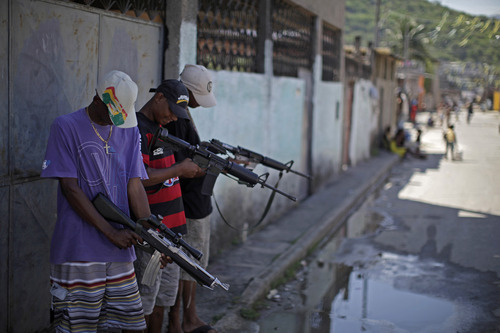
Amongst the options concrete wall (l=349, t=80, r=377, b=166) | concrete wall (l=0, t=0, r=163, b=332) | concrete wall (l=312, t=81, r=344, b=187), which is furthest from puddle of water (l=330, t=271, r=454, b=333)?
concrete wall (l=349, t=80, r=377, b=166)

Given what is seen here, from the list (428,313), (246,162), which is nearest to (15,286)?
(246,162)

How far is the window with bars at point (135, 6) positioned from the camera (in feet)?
14.4

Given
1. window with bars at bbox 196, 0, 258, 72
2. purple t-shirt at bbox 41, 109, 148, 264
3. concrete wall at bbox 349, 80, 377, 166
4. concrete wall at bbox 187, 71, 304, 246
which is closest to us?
purple t-shirt at bbox 41, 109, 148, 264

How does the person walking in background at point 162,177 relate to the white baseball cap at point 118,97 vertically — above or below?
below

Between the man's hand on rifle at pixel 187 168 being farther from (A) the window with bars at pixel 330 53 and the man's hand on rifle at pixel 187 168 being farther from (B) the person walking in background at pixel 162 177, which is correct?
(A) the window with bars at pixel 330 53

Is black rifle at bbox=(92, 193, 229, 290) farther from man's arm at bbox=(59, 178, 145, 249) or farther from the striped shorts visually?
the striped shorts

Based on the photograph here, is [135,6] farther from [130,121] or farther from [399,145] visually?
[399,145]

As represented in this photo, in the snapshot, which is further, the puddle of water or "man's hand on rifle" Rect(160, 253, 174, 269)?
the puddle of water

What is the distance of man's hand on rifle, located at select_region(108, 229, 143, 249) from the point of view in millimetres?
2895

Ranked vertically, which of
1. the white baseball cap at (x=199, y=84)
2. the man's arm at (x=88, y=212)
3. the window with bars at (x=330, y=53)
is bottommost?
the man's arm at (x=88, y=212)

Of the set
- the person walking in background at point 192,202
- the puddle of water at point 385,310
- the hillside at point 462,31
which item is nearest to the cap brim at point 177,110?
the person walking in background at point 192,202

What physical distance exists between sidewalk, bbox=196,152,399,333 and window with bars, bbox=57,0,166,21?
98.5 inches

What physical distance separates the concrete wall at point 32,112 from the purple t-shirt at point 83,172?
78 cm

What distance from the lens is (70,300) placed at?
288 cm
